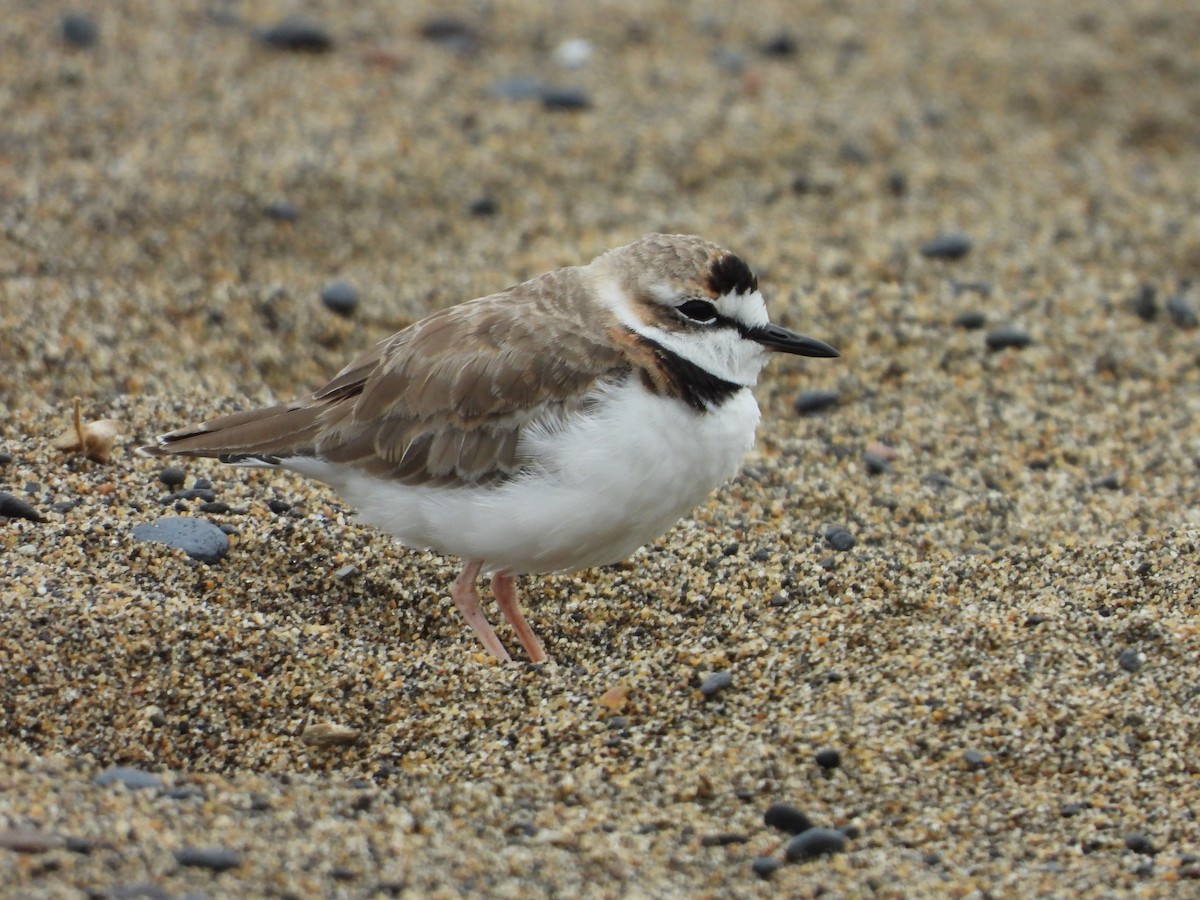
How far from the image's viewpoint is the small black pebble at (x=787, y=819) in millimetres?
3686

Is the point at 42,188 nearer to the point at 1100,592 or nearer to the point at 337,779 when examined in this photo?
the point at 337,779

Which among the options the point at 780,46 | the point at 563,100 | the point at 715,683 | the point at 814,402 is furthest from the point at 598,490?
the point at 780,46

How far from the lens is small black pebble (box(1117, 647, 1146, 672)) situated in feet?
13.6

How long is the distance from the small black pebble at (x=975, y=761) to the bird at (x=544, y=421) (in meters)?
0.97

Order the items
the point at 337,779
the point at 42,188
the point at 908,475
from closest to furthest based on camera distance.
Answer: the point at 337,779, the point at 908,475, the point at 42,188

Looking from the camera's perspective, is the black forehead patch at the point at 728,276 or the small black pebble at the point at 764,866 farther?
the black forehead patch at the point at 728,276

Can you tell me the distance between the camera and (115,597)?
4281 mm

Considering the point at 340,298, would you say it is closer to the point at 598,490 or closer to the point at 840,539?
the point at 840,539

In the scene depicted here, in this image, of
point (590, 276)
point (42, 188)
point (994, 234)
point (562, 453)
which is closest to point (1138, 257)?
point (994, 234)

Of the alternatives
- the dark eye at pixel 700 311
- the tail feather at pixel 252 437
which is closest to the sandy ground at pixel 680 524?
the tail feather at pixel 252 437

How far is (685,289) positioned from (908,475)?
1.54 metres

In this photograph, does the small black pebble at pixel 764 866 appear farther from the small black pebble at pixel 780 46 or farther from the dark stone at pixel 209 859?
the small black pebble at pixel 780 46

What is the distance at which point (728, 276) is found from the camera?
443cm

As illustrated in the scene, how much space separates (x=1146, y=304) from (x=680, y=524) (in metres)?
2.74
